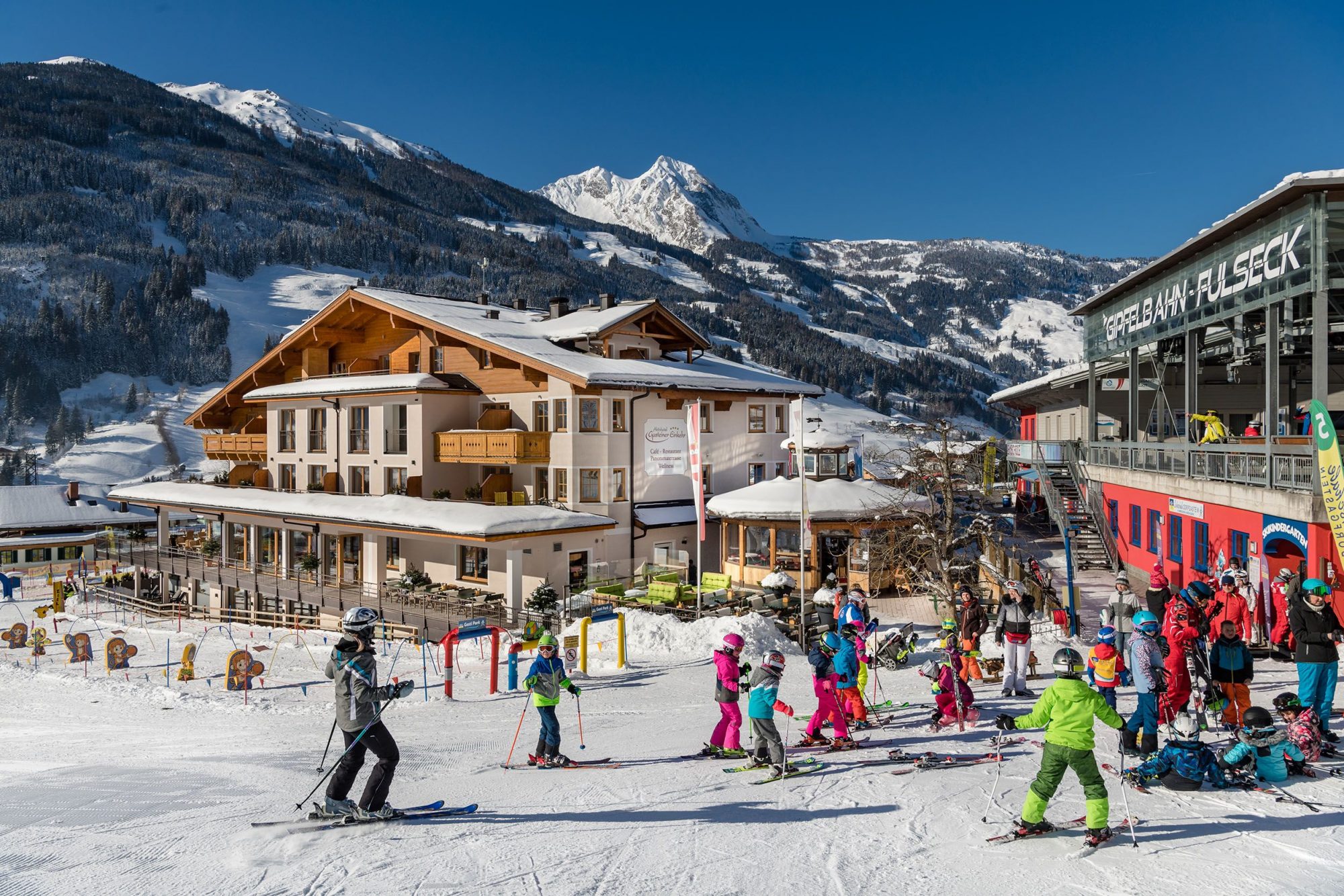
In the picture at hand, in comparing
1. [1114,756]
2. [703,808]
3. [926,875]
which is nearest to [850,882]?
[926,875]

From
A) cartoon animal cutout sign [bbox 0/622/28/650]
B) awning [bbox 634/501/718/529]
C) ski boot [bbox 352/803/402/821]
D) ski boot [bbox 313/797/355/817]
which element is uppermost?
awning [bbox 634/501/718/529]

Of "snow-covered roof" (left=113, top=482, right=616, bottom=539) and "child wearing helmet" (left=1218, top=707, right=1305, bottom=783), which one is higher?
"snow-covered roof" (left=113, top=482, right=616, bottom=539)

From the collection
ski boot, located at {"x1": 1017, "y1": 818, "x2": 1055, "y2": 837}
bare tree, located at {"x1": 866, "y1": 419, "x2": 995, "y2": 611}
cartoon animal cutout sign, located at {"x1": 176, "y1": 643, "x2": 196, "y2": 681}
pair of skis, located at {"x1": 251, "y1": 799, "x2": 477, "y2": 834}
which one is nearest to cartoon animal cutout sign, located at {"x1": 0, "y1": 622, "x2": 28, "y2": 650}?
cartoon animal cutout sign, located at {"x1": 176, "y1": 643, "x2": 196, "y2": 681}

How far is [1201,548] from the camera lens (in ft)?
68.3

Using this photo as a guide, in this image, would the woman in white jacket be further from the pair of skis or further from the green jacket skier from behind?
the pair of skis

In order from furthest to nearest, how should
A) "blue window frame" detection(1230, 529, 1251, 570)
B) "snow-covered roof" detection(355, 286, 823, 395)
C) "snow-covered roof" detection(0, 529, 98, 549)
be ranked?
"snow-covered roof" detection(0, 529, 98, 549) → "snow-covered roof" detection(355, 286, 823, 395) → "blue window frame" detection(1230, 529, 1251, 570)

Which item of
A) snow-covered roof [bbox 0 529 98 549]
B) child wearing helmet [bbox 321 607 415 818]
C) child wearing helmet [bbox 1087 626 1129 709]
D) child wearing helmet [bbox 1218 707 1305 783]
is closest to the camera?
child wearing helmet [bbox 321 607 415 818]

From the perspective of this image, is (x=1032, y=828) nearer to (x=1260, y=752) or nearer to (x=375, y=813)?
(x=1260, y=752)

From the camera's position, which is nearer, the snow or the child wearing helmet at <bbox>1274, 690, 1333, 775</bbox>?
→ the child wearing helmet at <bbox>1274, 690, 1333, 775</bbox>

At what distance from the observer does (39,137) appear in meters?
196

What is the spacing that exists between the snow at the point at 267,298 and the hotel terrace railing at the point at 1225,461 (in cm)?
13319

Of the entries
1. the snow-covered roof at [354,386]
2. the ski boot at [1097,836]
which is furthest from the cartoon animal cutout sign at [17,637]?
the ski boot at [1097,836]

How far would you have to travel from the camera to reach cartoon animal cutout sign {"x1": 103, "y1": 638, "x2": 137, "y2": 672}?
21962 mm

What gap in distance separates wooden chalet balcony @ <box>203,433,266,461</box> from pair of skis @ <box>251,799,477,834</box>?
3466 cm
